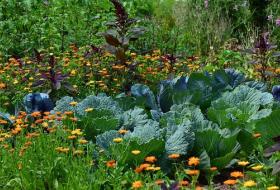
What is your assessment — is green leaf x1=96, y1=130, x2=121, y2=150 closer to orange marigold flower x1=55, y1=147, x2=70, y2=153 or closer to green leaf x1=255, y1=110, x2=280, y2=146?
orange marigold flower x1=55, y1=147, x2=70, y2=153

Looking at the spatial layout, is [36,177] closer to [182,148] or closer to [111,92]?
[182,148]

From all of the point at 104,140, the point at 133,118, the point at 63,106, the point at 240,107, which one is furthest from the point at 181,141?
the point at 63,106

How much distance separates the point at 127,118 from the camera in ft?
16.3

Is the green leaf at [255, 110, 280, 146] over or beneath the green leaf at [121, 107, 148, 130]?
over

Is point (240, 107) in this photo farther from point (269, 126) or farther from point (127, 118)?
point (127, 118)

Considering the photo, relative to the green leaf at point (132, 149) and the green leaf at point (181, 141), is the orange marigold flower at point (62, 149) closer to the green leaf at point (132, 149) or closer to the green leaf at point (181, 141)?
the green leaf at point (132, 149)

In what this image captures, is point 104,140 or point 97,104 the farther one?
point 97,104

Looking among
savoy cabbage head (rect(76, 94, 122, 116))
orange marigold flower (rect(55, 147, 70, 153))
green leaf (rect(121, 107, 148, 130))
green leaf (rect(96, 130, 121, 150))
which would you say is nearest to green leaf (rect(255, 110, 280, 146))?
green leaf (rect(121, 107, 148, 130))

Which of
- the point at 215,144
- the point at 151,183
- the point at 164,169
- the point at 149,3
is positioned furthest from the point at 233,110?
the point at 149,3

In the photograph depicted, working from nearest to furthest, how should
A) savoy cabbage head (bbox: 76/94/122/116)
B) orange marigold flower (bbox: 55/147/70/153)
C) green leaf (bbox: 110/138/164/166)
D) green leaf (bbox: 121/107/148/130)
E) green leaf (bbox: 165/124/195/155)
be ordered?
1. orange marigold flower (bbox: 55/147/70/153)
2. green leaf (bbox: 110/138/164/166)
3. green leaf (bbox: 165/124/195/155)
4. green leaf (bbox: 121/107/148/130)
5. savoy cabbage head (bbox: 76/94/122/116)

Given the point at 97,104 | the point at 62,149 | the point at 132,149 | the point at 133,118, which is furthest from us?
the point at 97,104

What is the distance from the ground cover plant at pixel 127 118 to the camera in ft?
13.1

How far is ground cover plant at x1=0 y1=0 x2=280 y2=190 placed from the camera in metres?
3.99

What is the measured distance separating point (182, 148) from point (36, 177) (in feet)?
3.34
